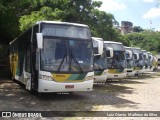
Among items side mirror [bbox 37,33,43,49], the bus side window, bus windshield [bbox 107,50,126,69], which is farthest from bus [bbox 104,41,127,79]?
side mirror [bbox 37,33,43,49]

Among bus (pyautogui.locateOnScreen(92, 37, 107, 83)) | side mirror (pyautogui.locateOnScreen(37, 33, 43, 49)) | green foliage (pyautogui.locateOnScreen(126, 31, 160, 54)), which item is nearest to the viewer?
side mirror (pyautogui.locateOnScreen(37, 33, 43, 49))

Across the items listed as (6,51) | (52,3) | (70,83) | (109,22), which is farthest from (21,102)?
(109,22)

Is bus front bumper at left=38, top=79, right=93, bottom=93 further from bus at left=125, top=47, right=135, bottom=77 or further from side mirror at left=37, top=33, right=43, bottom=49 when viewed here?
bus at left=125, top=47, right=135, bottom=77

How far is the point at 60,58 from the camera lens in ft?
41.0

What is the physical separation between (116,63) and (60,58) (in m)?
9.49

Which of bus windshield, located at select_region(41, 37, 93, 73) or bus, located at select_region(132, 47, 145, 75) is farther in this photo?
bus, located at select_region(132, 47, 145, 75)

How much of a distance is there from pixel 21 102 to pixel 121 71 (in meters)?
10.2

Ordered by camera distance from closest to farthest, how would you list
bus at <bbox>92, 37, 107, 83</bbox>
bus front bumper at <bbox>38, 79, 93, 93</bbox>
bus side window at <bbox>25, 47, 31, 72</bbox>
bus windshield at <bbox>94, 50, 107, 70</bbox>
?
bus front bumper at <bbox>38, 79, 93, 93</bbox> → bus side window at <bbox>25, 47, 31, 72</bbox> → bus at <bbox>92, 37, 107, 83</bbox> → bus windshield at <bbox>94, 50, 107, 70</bbox>

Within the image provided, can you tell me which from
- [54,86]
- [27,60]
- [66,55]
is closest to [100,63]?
[27,60]

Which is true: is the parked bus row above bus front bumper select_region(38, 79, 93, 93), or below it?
above

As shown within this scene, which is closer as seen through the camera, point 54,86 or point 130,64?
point 54,86

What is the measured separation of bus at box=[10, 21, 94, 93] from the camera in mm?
12336

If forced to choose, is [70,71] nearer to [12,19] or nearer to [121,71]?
[121,71]

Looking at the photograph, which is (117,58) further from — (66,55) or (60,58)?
(60,58)
